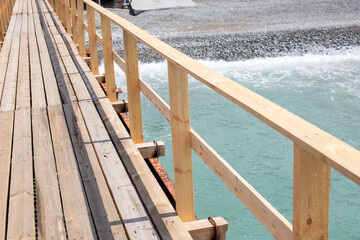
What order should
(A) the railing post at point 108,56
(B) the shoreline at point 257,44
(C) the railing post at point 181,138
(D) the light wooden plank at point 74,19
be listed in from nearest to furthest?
(C) the railing post at point 181,138 < (A) the railing post at point 108,56 < (D) the light wooden plank at point 74,19 < (B) the shoreline at point 257,44

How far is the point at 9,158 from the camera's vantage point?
3.27m

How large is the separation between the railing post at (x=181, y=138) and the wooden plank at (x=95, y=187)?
331 millimetres

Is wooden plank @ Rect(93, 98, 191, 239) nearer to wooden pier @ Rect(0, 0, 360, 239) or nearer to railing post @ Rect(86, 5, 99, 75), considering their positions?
wooden pier @ Rect(0, 0, 360, 239)

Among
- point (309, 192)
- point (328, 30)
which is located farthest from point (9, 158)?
point (328, 30)

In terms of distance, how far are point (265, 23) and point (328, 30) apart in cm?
223

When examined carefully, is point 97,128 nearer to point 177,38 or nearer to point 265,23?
point 177,38

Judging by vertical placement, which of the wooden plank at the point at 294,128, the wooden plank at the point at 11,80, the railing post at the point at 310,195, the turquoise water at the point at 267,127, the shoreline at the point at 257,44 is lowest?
the turquoise water at the point at 267,127

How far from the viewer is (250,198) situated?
1.90m

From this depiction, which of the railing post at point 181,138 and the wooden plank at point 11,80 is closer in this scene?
Result: the railing post at point 181,138

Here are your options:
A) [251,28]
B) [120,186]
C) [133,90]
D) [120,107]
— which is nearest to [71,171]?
[120,186]

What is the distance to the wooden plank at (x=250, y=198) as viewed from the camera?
1694mm

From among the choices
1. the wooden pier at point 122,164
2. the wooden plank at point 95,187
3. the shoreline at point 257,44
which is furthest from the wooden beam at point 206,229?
the shoreline at point 257,44

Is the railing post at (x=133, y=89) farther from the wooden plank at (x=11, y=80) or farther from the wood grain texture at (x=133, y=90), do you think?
the wooden plank at (x=11, y=80)

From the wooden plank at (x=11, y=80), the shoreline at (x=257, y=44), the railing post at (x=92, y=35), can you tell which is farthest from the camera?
the shoreline at (x=257, y=44)
